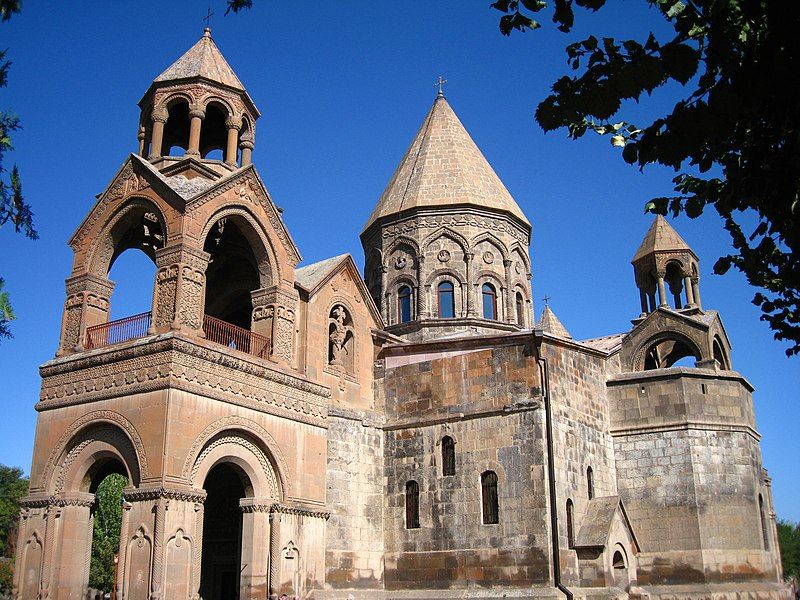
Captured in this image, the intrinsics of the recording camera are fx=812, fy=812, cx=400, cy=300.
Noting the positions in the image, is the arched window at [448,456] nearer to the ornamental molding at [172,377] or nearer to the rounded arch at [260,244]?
the ornamental molding at [172,377]

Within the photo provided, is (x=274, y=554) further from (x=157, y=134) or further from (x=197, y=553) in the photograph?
(x=157, y=134)

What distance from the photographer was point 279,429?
17469 mm

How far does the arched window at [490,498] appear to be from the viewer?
18.5 meters

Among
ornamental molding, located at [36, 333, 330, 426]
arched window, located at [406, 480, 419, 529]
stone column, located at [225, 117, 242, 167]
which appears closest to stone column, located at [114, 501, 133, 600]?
ornamental molding, located at [36, 333, 330, 426]

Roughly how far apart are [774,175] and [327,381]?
1523cm

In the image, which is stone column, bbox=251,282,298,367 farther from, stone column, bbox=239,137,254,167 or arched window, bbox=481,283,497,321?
arched window, bbox=481,283,497,321

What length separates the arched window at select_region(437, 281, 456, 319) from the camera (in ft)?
80.7

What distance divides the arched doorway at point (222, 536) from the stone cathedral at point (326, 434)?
0.18ft

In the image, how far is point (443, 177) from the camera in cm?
2612

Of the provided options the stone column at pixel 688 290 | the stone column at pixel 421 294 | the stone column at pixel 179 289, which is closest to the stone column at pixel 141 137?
the stone column at pixel 179 289

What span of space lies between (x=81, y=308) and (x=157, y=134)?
Result: 4.29 metres

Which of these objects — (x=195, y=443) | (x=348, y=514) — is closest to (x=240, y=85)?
(x=195, y=443)

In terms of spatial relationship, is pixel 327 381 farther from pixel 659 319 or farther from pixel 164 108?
pixel 659 319

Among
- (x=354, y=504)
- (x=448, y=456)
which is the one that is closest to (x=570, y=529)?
(x=448, y=456)
